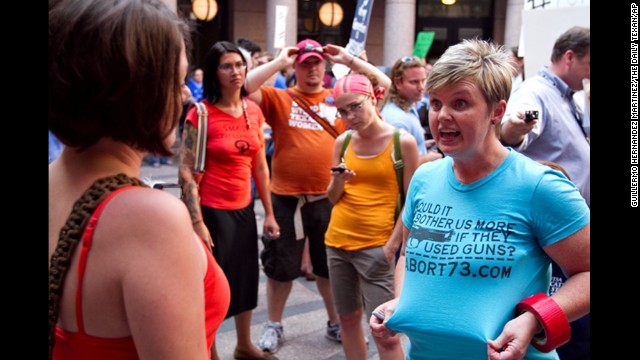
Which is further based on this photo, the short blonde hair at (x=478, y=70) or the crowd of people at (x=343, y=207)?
the short blonde hair at (x=478, y=70)

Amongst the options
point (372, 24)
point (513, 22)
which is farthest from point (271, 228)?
point (372, 24)

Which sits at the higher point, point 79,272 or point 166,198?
point 166,198

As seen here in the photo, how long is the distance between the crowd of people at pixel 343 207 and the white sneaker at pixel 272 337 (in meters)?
0.11

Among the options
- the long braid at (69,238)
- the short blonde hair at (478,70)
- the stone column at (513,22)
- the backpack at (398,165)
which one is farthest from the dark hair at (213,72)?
the stone column at (513,22)

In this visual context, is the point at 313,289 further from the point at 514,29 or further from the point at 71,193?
the point at 514,29

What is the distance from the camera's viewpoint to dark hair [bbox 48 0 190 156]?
1104mm

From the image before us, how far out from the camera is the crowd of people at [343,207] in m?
1.11

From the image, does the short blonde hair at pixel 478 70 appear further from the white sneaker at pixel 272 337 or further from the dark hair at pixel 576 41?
the white sneaker at pixel 272 337

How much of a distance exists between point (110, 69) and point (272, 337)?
11.4ft

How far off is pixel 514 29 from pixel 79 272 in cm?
1606

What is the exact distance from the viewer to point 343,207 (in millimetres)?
3607

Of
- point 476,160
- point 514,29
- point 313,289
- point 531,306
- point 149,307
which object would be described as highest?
point 514,29
